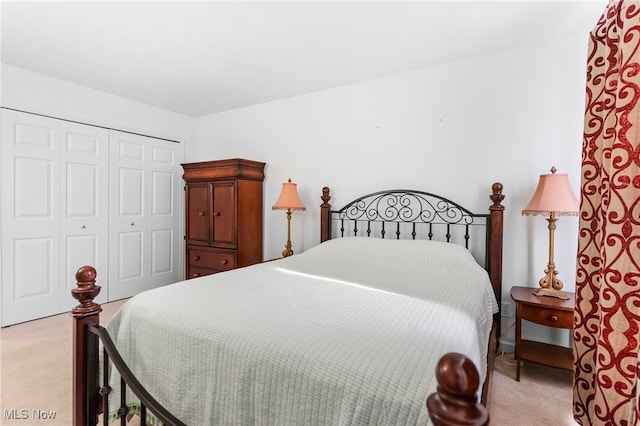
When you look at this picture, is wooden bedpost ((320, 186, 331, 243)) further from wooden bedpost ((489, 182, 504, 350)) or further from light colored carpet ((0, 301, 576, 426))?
light colored carpet ((0, 301, 576, 426))

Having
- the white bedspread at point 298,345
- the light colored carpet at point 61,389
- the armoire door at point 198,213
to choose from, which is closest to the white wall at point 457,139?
the light colored carpet at point 61,389

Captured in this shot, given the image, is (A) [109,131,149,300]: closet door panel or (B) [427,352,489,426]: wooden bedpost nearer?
(B) [427,352,489,426]: wooden bedpost

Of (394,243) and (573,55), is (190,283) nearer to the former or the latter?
(394,243)

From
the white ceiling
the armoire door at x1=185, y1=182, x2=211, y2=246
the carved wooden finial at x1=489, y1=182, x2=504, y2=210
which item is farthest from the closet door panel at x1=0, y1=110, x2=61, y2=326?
the carved wooden finial at x1=489, y1=182, x2=504, y2=210

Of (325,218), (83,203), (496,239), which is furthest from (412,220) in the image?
Result: (83,203)

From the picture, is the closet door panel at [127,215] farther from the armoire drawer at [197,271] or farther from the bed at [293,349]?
the bed at [293,349]

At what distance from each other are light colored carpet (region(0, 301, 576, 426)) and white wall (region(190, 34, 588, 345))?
44 centimetres

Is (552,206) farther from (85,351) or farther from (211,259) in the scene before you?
(211,259)

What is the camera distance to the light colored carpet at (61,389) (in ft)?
5.42

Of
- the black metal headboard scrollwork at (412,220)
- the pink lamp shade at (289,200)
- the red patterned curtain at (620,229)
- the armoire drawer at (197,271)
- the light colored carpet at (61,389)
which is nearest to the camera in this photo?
the red patterned curtain at (620,229)

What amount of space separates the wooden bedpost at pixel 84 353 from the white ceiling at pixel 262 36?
1692 mm

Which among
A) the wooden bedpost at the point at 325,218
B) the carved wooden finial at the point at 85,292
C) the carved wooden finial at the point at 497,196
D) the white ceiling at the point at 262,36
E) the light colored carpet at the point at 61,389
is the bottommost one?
the light colored carpet at the point at 61,389

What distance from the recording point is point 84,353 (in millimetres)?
1310

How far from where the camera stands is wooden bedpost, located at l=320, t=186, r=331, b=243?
122 inches
